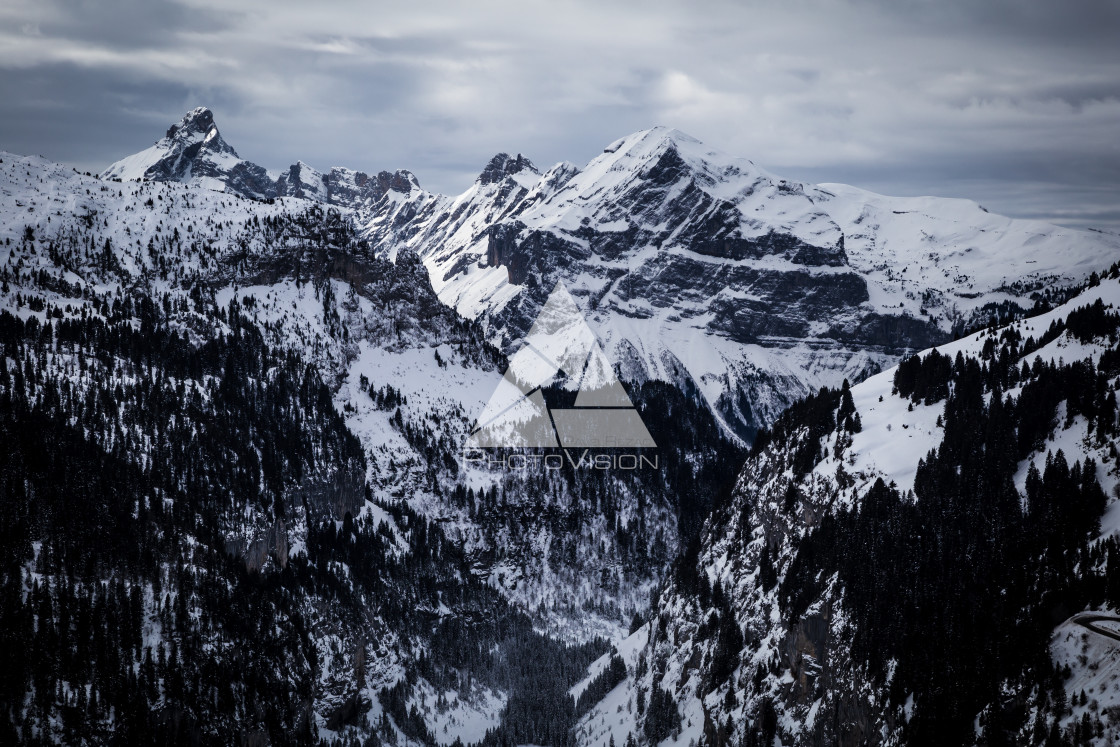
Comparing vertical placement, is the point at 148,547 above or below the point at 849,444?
below

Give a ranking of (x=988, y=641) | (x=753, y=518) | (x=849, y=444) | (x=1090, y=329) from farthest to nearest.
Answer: (x=753, y=518) < (x=849, y=444) < (x=1090, y=329) < (x=988, y=641)

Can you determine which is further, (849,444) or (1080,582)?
(849,444)

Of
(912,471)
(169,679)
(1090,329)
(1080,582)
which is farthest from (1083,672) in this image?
(169,679)

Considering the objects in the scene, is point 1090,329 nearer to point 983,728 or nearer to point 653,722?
point 983,728

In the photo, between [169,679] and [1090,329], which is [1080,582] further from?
[169,679]

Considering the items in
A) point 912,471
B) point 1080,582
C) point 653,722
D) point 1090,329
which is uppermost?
point 1090,329

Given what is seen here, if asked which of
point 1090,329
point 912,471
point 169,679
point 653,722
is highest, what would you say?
point 1090,329

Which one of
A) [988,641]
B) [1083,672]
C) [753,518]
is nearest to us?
[1083,672]

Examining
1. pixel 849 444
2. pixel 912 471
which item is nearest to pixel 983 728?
pixel 912 471

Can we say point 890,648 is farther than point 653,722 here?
No
